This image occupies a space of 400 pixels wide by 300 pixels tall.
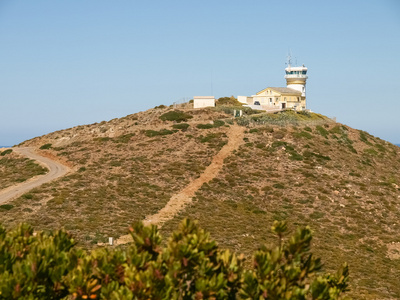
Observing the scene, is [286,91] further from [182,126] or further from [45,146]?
[45,146]

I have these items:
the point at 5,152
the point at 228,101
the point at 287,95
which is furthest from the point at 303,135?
the point at 5,152

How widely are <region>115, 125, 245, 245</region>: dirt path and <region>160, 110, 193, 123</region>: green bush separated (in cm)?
966

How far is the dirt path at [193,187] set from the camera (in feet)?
166

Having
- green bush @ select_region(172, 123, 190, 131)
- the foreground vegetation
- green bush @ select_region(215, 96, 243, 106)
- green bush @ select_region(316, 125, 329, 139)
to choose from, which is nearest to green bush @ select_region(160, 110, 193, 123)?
→ green bush @ select_region(172, 123, 190, 131)

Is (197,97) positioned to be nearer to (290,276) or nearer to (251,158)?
(251,158)

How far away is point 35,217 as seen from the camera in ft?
157

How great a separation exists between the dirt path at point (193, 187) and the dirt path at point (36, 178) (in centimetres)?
1575

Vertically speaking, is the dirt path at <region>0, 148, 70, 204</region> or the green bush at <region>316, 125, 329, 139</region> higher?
the green bush at <region>316, 125, 329, 139</region>

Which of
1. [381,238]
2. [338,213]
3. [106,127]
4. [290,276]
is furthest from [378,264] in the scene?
[106,127]

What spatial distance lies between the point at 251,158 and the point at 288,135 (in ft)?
36.7

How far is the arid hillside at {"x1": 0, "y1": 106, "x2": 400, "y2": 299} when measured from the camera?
4834 cm

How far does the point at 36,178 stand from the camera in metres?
62.4

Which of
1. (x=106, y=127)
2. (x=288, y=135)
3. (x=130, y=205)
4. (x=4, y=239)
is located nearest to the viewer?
(x=4, y=239)

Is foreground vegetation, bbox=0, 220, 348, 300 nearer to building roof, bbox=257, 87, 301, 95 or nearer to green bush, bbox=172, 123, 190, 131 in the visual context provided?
green bush, bbox=172, 123, 190, 131
